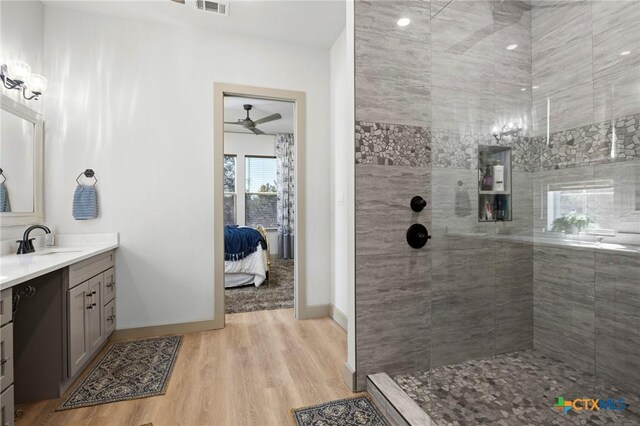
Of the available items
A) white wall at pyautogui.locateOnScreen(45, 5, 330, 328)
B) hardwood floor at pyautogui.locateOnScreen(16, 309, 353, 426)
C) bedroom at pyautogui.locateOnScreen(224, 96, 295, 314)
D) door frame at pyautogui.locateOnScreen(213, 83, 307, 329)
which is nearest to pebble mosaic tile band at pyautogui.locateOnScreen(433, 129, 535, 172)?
hardwood floor at pyautogui.locateOnScreen(16, 309, 353, 426)

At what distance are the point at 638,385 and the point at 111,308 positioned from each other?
3.53 metres

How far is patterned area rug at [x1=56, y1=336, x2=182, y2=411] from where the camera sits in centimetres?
194

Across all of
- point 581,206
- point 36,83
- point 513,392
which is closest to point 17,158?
point 36,83

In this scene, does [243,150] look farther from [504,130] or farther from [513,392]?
[513,392]

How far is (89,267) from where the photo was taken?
2285 millimetres

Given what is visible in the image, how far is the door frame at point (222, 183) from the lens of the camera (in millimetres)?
3066

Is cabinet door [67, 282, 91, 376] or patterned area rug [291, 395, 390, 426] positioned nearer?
patterned area rug [291, 395, 390, 426]

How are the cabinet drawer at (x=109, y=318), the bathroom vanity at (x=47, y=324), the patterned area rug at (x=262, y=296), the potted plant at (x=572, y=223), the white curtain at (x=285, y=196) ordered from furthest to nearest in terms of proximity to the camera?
the white curtain at (x=285, y=196) → the patterned area rug at (x=262, y=296) → the cabinet drawer at (x=109, y=318) → the bathroom vanity at (x=47, y=324) → the potted plant at (x=572, y=223)

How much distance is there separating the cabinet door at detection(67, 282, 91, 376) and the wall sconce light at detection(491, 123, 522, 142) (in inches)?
106

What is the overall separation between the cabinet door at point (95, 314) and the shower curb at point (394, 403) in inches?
77.9

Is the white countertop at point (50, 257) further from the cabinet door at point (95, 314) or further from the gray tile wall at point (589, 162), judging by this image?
the gray tile wall at point (589, 162)

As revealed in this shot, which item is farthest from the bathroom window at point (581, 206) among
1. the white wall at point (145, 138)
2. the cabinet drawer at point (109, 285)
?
the cabinet drawer at point (109, 285)

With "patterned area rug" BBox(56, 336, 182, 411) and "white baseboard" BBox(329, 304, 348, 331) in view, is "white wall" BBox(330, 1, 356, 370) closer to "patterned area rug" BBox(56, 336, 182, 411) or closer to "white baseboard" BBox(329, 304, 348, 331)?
"white baseboard" BBox(329, 304, 348, 331)

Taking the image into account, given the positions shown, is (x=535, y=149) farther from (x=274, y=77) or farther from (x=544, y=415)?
(x=274, y=77)
